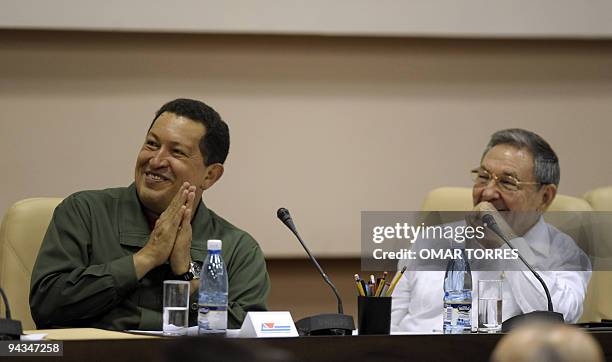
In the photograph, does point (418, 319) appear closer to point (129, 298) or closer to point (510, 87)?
point (129, 298)

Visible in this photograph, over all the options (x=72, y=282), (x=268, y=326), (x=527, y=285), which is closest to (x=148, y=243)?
(x=72, y=282)

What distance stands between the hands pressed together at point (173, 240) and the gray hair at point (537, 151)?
1148 mm

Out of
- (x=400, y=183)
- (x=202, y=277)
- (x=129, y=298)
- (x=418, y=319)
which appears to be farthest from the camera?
(x=400, y=183)

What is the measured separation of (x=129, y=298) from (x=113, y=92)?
50.5 inches

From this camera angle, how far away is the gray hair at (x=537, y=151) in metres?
3.18

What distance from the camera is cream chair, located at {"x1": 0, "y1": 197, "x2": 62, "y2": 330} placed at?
2.75 m

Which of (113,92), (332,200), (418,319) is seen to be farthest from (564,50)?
(113,92)

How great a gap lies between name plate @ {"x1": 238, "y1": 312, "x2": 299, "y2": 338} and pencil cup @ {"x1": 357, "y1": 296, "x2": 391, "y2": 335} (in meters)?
0.22

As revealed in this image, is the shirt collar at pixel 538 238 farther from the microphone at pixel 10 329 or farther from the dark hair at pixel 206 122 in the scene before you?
the microphone at pixel 10 329

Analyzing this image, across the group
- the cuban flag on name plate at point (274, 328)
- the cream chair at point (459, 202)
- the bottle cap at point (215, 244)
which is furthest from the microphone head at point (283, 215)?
the cream chair at point (459, 202)

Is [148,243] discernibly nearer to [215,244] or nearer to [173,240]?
[173,240]

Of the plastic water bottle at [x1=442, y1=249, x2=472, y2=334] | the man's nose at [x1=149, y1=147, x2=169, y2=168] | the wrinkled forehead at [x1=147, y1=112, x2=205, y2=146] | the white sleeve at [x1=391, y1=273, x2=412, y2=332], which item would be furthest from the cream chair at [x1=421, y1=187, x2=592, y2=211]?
the man's nose at [x1=149, y1=147, x2=169, y2=168]

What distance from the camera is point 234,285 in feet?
8.96

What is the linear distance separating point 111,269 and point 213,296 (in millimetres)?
399
